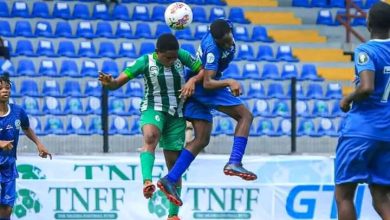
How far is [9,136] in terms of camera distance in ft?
39.7

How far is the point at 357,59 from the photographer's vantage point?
823 cm

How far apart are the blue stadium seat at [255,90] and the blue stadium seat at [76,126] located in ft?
11.4

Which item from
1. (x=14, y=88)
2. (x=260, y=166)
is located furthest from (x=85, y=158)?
(x=14, y=88)

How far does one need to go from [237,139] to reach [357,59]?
8.85 ft

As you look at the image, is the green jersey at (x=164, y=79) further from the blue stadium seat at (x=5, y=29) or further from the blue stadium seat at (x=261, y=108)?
the blue stadium seat at (x=5, y=29)

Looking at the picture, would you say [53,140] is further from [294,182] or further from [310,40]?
[310,40]

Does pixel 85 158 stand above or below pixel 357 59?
below

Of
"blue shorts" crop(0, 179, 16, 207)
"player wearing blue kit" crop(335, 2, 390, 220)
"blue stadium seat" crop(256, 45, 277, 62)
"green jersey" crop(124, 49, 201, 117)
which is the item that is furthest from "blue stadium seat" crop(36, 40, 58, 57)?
"player wearing blue kit" crop(335, 2, 390, 220)

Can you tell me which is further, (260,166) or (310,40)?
(310,40)

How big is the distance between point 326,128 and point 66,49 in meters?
5.28

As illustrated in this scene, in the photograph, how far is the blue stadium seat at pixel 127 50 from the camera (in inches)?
810

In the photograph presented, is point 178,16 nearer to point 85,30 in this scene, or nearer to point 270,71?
point 270,71

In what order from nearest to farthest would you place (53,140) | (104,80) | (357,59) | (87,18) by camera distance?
1. (357,59)
2. (104,80)
3. (53,140)
4. (87,18)

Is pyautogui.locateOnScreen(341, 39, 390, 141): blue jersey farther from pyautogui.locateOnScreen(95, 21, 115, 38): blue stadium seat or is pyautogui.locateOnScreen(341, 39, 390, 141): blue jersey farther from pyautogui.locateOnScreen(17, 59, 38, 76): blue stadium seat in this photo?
pyautogui.locateOnScreen(95, 21, 115, 38): blue stadium seat
